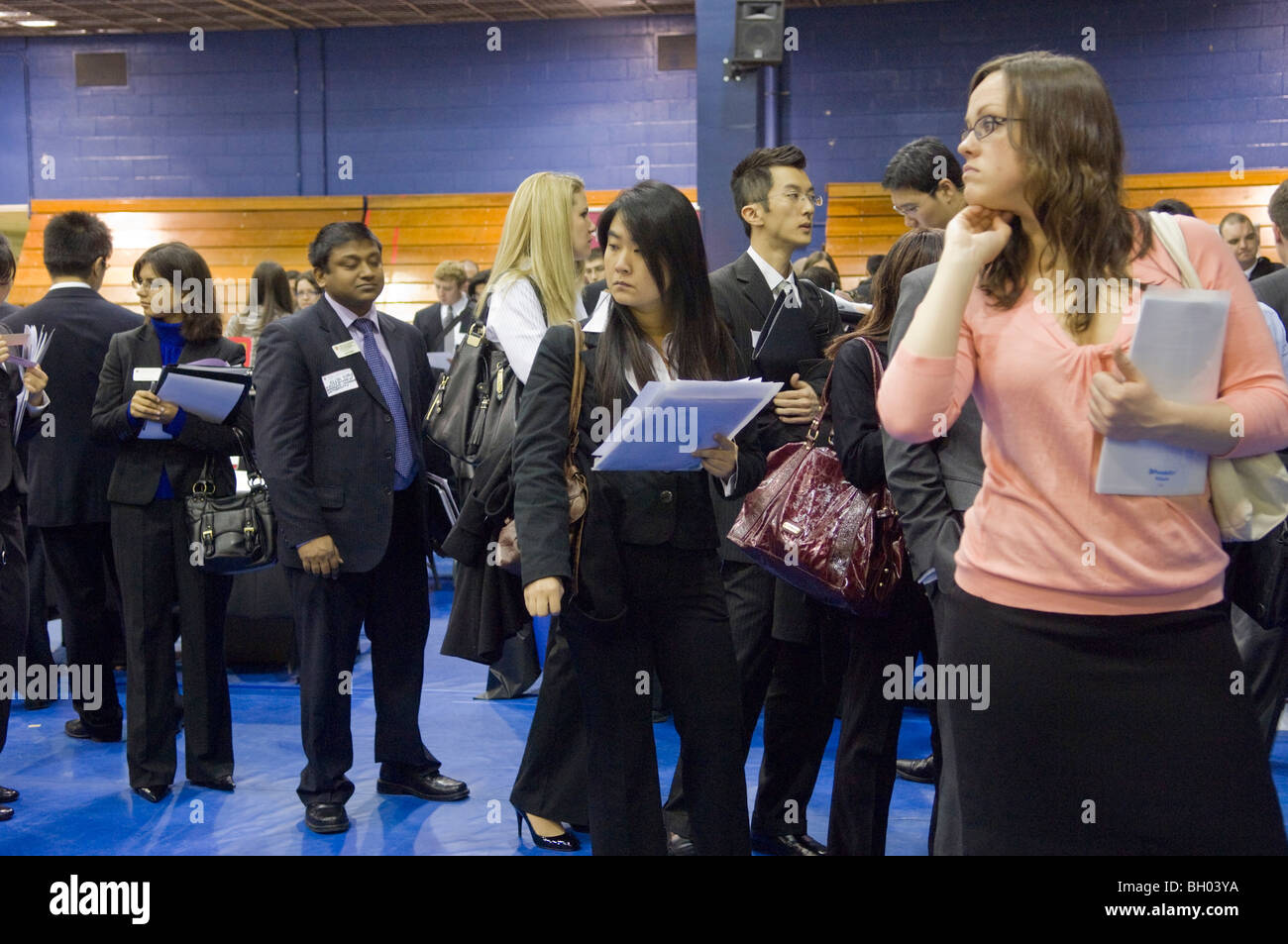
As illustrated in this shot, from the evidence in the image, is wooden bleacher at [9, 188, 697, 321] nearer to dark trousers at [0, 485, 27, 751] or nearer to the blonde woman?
dark trousers at [0, 485, 27, 751]

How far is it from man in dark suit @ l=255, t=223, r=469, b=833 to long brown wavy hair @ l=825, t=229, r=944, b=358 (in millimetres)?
1459

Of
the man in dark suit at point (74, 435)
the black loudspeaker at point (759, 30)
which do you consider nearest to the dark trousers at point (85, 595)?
the man in dark suit at point (74, 435)

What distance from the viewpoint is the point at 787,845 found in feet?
10.3

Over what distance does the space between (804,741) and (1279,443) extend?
1873mm

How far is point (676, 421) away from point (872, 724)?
Answer: 1023mm

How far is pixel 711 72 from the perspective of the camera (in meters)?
6.97

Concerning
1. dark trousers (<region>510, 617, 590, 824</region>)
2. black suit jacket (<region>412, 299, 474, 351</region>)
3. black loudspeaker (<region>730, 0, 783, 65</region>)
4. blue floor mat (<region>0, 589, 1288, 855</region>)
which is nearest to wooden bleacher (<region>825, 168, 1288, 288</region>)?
black loudspeaker (<region>730, 0, 783, 65</region>)

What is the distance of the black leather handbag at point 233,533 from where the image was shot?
3586 mm

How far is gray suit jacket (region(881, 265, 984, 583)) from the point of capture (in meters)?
2.16
